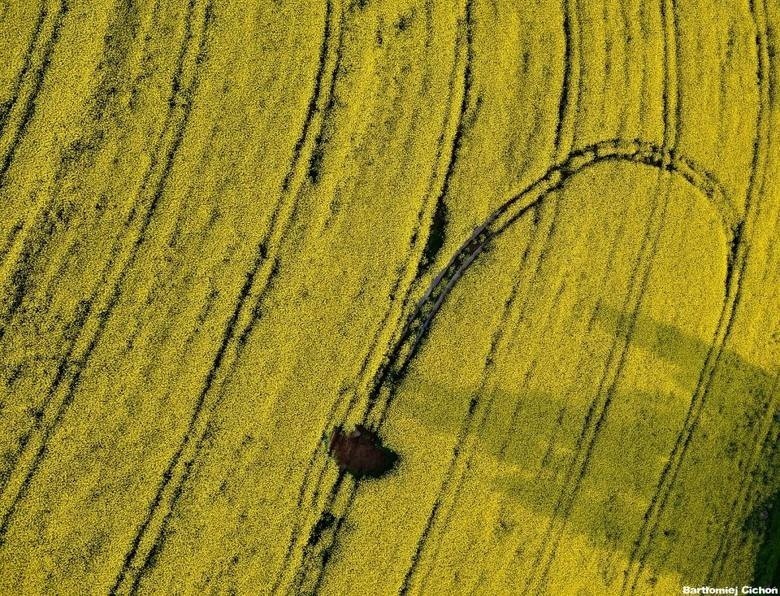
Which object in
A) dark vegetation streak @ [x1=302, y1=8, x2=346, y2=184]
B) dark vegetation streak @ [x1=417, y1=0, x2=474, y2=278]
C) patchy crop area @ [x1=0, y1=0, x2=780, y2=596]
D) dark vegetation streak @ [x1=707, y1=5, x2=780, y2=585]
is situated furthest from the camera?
dark vegetation streak @ [x1=707, y1=5, x2=780, y2=585]

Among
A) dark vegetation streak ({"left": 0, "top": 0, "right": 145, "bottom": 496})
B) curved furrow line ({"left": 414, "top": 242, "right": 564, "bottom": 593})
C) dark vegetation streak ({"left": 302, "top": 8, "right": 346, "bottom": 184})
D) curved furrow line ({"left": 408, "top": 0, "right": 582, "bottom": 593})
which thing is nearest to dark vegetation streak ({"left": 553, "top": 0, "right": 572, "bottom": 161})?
curved furrow line ({"left": 408, "top": 0, "right": 582, "bottom": 593})

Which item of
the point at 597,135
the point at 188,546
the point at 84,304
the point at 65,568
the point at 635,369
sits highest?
the point at 597,135

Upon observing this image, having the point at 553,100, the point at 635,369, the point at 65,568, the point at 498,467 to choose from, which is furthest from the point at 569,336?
the point at 65,568

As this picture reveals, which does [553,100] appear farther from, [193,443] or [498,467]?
[193,443]

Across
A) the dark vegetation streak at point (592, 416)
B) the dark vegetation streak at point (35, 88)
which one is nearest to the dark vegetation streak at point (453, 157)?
the dark vegetation streak at point (592, 416)

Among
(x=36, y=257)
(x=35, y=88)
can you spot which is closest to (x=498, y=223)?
(x=36, y=257)

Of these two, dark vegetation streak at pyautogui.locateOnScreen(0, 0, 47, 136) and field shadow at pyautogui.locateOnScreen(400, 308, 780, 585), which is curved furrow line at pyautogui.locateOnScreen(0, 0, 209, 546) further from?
field shadow at pyautogui.locateOnScreen(400, 308, 780, 585)
